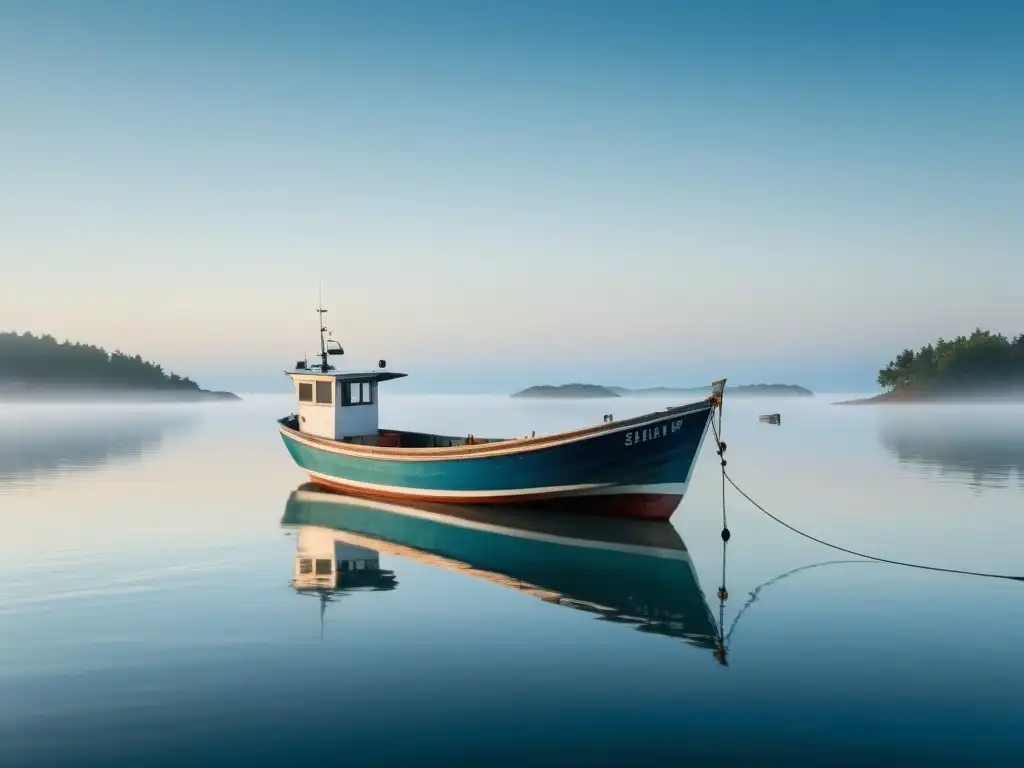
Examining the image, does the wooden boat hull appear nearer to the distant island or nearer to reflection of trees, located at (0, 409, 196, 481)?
reflection of trees, located at (0, 409, 196, 481)

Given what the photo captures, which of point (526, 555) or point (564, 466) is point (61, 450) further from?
point (526, 555)

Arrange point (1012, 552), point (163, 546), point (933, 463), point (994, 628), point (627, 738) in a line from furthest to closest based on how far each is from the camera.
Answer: point (933, 463) → point (163, 546) → point (1012, 552) → point (994, 628) → point (627, 738)

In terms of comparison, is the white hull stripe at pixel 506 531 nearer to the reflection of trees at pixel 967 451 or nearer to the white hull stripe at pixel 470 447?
the white hull stripe at pixel 470 447

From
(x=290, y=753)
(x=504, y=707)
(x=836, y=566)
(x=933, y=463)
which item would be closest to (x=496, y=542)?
(x=836, y=566)

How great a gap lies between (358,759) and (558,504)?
50.2 feet

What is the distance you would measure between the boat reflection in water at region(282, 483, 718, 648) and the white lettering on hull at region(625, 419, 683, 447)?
268 centimetres

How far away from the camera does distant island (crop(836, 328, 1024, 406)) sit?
16025 cm

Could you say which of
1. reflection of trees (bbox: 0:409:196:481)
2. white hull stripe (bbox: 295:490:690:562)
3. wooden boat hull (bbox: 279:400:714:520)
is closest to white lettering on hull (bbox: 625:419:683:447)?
wooden boat hull (bbox: 279:400:714:520)

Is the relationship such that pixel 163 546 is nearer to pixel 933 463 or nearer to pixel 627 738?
pixel 627 738

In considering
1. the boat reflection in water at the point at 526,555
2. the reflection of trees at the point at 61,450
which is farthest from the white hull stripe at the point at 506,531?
the reflection of trees at the point at 61,450

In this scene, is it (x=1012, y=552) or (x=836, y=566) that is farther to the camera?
(x=1012, y=552)

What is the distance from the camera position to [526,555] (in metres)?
17.5

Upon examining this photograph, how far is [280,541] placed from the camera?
1961cm

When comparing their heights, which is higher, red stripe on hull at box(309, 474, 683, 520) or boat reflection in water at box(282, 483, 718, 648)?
red stripe on hull at box(309, 474, 683, 520)
